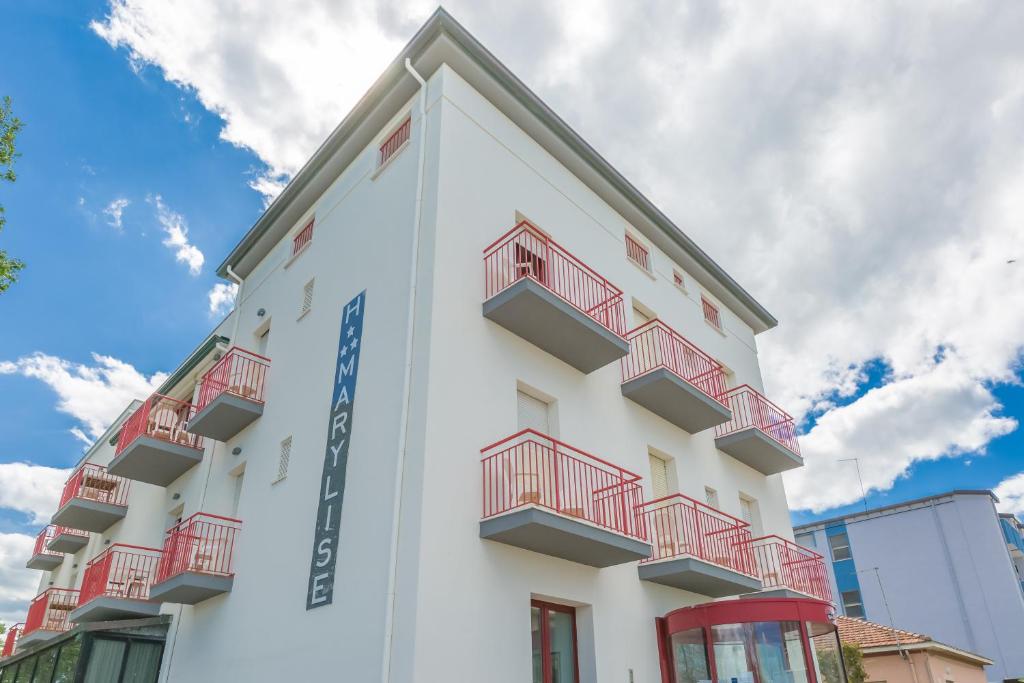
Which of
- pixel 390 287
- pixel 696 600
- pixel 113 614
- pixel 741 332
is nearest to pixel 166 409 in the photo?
pixel 113 614

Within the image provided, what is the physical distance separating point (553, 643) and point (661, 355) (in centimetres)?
672

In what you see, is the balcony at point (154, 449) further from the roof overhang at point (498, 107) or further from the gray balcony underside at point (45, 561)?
the gray balcony underside at point (45, 561)

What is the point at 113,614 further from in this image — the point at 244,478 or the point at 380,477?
the point at 380,477

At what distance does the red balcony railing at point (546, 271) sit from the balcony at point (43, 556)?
23.6 meters

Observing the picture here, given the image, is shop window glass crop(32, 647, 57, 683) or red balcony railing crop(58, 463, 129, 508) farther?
red balcony railing crop(58, 463, 129, 508)

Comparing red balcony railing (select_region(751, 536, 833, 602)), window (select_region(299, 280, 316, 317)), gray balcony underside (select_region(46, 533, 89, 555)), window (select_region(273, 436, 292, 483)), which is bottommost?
red balcony railing (select_region(751, 536, 833, 602))

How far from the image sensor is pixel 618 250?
639 inches

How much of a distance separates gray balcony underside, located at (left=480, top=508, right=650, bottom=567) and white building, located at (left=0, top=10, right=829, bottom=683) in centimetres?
4

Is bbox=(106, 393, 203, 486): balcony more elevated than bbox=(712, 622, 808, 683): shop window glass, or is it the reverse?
bbox=(106, 393, 203, 486): balcony

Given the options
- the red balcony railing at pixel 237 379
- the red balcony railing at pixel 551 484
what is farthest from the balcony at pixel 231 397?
the red balcony railing at pixel 551 484

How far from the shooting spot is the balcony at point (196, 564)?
41.2ft

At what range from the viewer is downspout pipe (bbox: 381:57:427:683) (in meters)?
8.73

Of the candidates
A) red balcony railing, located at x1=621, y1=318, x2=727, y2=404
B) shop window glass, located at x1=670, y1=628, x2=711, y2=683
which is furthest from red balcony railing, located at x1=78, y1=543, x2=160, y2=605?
A: red balcony railing, located at x1=621, y1=318, x2=727, y2=404

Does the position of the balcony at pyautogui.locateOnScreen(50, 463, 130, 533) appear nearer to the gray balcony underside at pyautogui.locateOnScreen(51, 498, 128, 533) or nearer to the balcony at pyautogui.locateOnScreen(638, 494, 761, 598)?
the gray balcony underside at pyautogui.locateOnScreen(51, 498, 128, 533)
